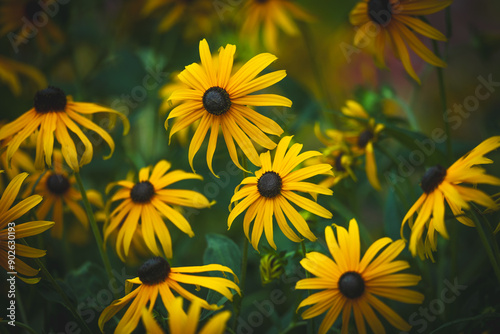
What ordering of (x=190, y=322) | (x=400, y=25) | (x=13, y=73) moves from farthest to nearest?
(x=13, y=73) < (x=400, y=25) < (x=190, y=322)

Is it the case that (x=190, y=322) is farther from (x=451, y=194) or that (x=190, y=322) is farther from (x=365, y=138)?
→ (x=365, y=138)

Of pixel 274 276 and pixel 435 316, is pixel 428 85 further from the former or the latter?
pixel 274 276

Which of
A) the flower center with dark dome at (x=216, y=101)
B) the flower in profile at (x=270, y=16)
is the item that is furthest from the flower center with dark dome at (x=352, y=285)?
the flower in profile at (x=270, y=16)

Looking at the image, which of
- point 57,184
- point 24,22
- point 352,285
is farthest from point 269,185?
point 24,22

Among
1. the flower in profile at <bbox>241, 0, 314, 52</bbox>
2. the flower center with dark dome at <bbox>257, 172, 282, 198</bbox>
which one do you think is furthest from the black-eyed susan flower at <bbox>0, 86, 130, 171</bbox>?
the flower in profile at <bbox>241, 0, 314, 52</bbox>

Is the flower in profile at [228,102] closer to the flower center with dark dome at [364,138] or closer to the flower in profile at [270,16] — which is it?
the flower center with dark dome at [364,138]

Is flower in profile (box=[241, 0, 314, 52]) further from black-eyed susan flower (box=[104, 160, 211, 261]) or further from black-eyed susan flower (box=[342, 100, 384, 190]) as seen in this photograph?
black-eyed susan flower (box=[104, 160, 211, 261])
